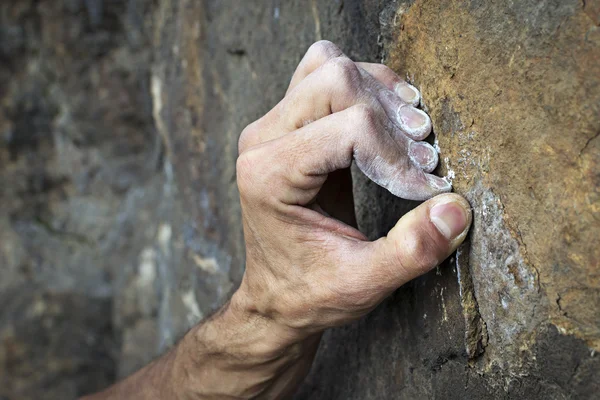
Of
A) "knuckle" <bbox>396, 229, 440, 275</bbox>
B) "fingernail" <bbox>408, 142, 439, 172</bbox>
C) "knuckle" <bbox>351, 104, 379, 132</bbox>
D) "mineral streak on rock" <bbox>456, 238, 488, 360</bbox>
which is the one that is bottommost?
"mineral streak on rock" <bbox>456, 238, 488, 360</bbox>

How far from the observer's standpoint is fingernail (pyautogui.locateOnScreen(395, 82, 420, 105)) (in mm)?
942

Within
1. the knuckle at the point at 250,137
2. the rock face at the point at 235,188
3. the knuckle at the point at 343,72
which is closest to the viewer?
the rock face at the point at 235,188

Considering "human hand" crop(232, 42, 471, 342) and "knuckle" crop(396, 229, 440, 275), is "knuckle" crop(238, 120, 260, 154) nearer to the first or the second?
"human hand" crop(232, 42, 471, 342)

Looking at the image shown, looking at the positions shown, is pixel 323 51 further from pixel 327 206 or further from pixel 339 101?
pixel 327 206

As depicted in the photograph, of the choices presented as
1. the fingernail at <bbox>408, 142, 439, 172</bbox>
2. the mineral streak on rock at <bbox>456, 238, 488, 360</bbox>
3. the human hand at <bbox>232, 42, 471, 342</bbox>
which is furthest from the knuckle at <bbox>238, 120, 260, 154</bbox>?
the mineral streak on rock at <bbox>456, 238, 488, 360</bbox>

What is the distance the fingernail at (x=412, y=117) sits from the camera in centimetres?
91

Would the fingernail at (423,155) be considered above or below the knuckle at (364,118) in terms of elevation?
below

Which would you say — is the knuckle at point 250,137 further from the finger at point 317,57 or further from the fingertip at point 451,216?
the fingertip at point 451,216

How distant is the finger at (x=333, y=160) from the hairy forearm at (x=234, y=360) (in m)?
0.25

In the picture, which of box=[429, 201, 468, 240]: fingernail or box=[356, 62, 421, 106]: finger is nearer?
box=[429, 201, 468, 240]: fingernail

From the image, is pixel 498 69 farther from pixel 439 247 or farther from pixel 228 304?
pixel 228 304

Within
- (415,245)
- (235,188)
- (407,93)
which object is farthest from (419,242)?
(235,188)

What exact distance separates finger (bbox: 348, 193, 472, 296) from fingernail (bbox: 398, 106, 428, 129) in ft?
0.39

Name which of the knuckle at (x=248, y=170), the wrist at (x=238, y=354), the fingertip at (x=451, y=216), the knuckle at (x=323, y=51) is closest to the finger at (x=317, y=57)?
the knuckle at (x=323, y=51)
